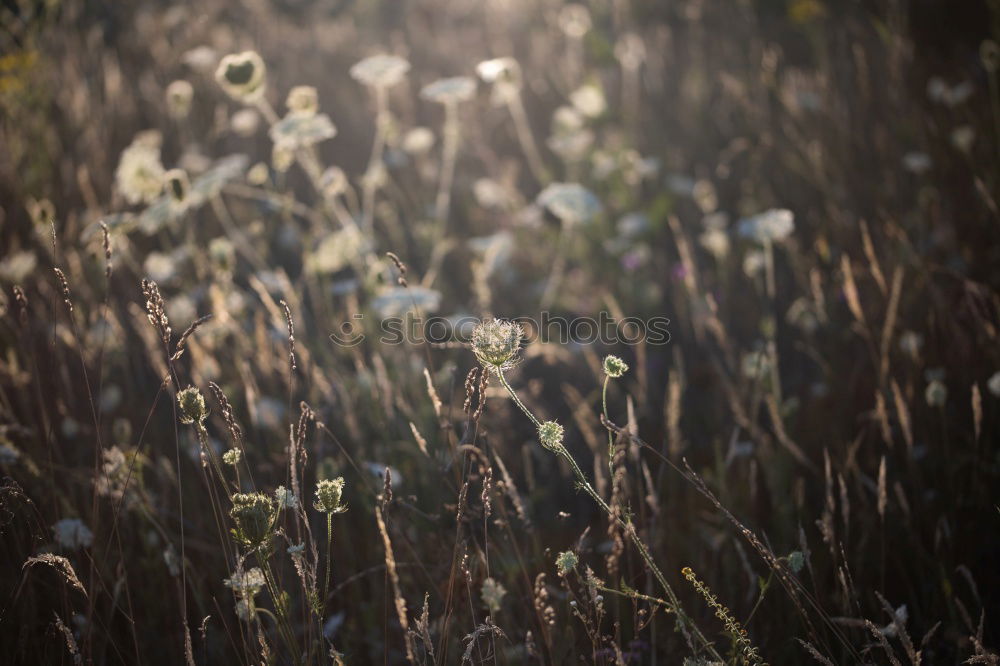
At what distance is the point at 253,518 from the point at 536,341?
1.25 meters

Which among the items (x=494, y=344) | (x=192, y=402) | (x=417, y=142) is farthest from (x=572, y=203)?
(x=192, y=402)

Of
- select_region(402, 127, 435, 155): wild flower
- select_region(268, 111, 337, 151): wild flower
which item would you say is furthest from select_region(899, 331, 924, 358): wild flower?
select_region(402, 127, 435, 155): wild flower

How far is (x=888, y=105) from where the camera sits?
119 inches

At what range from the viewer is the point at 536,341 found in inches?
86.1

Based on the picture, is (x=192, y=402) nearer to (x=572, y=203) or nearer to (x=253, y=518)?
(x=253, y=518)

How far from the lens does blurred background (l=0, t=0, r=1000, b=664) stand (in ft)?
4.66

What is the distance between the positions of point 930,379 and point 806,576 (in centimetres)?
73

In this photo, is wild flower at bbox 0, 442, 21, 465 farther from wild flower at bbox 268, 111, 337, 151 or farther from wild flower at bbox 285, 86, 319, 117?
wild flower at bbox 285, 86, 319, 117

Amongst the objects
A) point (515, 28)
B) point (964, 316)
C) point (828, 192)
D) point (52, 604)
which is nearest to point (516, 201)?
point (828, 192)

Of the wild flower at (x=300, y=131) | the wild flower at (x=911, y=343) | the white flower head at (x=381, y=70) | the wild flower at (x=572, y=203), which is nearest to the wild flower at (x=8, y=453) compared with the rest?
the wild flower at (x=300, y=131)

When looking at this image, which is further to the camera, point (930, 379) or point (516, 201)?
point (516, 201)

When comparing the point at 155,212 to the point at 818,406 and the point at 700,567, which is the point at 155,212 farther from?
the point at 818,406

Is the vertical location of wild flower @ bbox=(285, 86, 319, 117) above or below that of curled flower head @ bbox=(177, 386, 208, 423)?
above

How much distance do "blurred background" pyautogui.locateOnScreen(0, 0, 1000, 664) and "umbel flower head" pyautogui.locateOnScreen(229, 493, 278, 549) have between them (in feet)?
0.33
